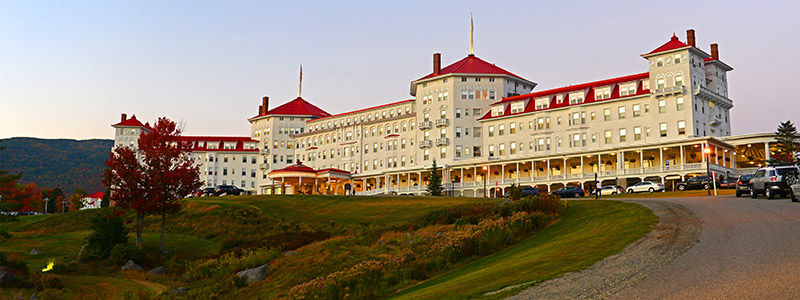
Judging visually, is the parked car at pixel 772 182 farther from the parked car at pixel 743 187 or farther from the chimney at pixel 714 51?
the chimney at pixel 714 51

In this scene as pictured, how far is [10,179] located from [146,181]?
1385 cm

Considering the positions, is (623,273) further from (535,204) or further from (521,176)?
(521,176)

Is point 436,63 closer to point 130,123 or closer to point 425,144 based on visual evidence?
point 425,144

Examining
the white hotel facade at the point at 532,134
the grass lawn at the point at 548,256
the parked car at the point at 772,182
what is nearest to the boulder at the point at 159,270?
the grass lawn at the point at 548,256

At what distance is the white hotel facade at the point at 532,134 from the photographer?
88250mm

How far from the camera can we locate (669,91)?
89438 millimetres

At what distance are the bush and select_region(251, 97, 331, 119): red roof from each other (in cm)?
10944

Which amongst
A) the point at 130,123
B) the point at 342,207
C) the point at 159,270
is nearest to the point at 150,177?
the point at 159,270

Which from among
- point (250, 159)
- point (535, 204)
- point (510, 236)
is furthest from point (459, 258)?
point (250, 159)

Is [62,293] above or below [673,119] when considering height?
below

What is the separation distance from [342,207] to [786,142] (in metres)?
59.4

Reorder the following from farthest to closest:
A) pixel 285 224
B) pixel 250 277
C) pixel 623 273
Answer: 1. pixel 285 224
2. pixel 250 277
3. pixel 623 273

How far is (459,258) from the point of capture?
23.8 metres

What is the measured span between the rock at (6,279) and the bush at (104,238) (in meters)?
9.17
